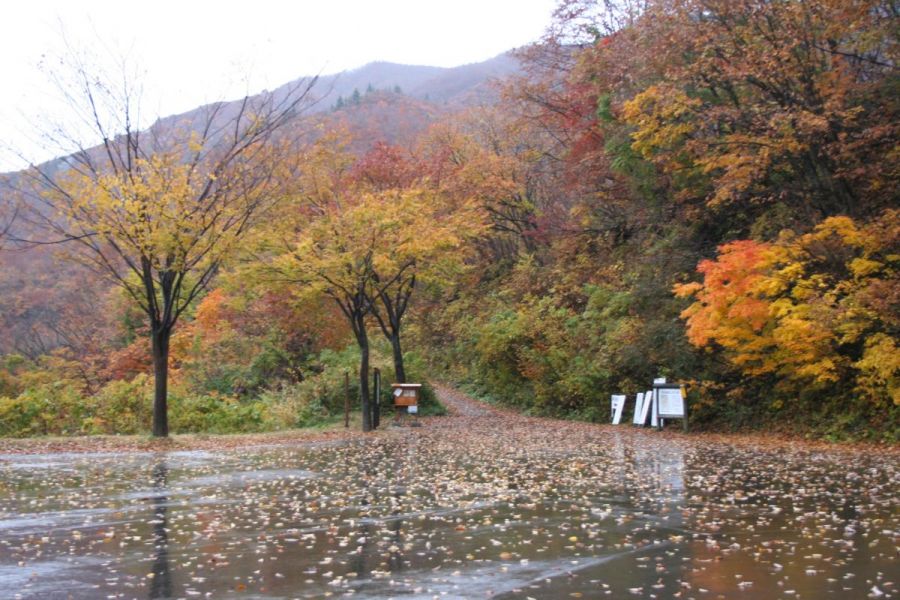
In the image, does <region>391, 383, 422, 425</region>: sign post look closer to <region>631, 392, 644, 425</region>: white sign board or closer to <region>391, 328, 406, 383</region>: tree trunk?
<region>391, 328, 406, 383</region>: tree trunk

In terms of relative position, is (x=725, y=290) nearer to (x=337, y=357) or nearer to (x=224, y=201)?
(x=224, y=201)

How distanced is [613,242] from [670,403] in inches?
521

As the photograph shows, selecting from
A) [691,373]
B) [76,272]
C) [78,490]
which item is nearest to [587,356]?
[691,373]

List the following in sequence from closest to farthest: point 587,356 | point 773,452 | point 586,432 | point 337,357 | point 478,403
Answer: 1. point 773,452
2. point 586,432
3. point 587,356
4. point 337,357
5. point 478,403

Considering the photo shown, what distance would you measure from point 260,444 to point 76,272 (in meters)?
35.3

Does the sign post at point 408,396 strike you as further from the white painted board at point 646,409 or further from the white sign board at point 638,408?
the white painted board at point 646,409

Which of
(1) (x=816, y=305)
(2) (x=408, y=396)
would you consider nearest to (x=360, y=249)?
(2) (x=408, y=396)

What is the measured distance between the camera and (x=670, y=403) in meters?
20.7

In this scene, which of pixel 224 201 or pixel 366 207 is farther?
pixel 366 207

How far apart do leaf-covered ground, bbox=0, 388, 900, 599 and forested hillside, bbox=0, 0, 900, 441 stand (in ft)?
13.0

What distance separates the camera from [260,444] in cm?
1833

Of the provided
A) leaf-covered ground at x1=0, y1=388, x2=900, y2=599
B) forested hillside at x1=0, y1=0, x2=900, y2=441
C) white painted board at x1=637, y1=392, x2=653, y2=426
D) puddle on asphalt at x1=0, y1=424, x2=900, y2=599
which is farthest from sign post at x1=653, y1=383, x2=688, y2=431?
puddle on asphalt at x1=0, y1=424, x2=900, y2=599

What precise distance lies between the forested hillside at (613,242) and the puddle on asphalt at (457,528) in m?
4.57

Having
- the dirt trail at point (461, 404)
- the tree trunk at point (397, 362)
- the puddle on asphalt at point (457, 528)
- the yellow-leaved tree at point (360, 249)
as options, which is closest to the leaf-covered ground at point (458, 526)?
the puddle on asphalt at point (457, 528)
